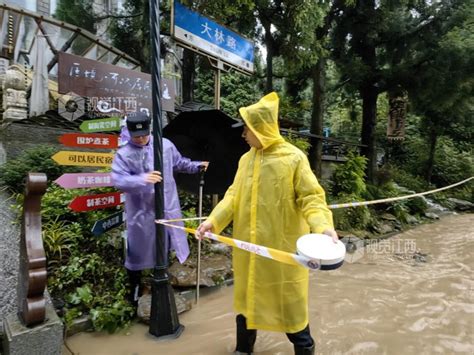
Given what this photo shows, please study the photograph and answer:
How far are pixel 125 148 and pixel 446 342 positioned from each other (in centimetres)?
347

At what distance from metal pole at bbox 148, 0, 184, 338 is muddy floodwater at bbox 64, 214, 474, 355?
0.40 ft

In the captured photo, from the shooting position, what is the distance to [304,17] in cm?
608

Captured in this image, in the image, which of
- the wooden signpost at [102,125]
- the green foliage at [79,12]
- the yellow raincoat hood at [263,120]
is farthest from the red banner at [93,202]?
the green foliage at [79,12]

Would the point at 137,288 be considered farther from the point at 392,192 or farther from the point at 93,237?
the point at 392,192

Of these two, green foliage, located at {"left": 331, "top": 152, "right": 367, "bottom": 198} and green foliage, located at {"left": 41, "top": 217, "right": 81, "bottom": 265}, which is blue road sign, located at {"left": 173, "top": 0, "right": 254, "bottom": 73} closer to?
green foliage, located at {"left": 41, "top": 217, "right": 81, "bottom": 265}

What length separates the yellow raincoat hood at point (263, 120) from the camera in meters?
2.11

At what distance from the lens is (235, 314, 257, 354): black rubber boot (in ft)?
8.26

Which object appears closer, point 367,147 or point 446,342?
point 446,342

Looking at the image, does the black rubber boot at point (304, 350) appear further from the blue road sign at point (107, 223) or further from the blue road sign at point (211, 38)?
the blue road sign at point (211, 38)

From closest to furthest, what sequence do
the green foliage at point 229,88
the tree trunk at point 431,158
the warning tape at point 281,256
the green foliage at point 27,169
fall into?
1. the warning tape at point 281,256
2. the green foliage at point 27,169
3. the tree trunk at point 431,158
4. the green foliage at point 229,88

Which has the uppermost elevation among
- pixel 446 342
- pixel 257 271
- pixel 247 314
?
pixel 257 271

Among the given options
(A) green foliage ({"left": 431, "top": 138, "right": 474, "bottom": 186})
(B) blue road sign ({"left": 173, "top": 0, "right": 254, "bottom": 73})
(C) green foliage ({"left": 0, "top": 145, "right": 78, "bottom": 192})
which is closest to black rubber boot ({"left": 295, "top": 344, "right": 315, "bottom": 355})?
(B) blue road sign ({"left": 173, "top": 0, "right": 254, "bottom": 73})

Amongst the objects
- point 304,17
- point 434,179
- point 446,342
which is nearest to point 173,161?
point 446,342

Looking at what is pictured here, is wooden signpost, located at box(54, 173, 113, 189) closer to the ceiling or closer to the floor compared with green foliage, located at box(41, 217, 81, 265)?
closer to the ceiling
